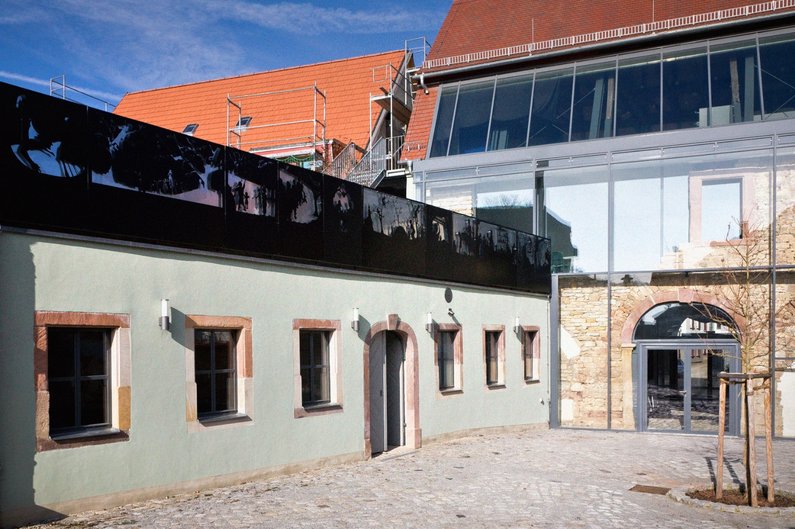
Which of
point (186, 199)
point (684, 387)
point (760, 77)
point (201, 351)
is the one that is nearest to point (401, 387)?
point (201, 351)

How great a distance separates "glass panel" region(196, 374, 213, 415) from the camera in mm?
9273

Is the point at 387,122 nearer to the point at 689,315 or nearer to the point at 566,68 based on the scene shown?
the point at 566,68

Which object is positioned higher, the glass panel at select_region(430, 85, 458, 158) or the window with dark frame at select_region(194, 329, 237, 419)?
the glass panel at select_region(430, 85, 458, 158)

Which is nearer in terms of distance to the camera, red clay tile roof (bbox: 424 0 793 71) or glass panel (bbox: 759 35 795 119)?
glass panel (bbox: 759 35 795 119)

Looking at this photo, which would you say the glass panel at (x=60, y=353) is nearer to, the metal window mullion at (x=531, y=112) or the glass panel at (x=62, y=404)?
the glass panel at (x=62, y=404)

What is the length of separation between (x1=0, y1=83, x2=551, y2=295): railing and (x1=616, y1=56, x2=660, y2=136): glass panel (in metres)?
6.44

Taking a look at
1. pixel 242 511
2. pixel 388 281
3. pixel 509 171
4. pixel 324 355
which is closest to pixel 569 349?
pixel 509 171

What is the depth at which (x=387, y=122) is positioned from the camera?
26516mm

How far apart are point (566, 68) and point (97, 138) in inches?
567

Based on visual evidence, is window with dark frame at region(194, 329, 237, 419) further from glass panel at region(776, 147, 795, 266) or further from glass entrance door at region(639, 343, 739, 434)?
Answer: glass panel at region(776, 147, 795, 266)

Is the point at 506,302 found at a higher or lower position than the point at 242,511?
higher

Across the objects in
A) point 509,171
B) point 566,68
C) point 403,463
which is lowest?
point 403,463

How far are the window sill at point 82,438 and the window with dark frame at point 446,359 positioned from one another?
23.7 feet

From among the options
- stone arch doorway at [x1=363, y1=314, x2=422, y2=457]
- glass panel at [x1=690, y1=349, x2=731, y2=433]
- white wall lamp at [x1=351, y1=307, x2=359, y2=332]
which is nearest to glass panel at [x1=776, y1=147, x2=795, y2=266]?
glass panel at [x1=690, y1=349, x2=731, y2=433]
